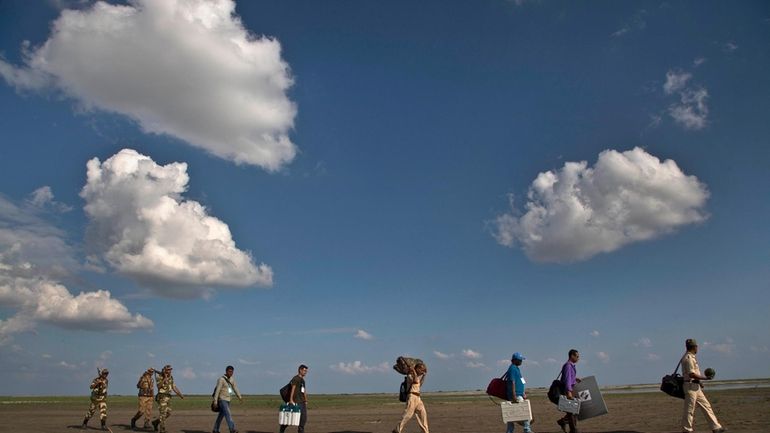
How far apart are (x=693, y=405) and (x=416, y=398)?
6505mm

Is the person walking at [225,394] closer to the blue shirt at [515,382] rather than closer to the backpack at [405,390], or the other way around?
the backpack at [405,390]

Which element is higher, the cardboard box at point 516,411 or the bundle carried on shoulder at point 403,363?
the bundle carried on shoulder at point 403,363

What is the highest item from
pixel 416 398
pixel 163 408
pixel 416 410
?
pixel 416 398

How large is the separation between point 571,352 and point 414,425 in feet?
32.8

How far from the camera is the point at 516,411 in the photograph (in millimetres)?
12867

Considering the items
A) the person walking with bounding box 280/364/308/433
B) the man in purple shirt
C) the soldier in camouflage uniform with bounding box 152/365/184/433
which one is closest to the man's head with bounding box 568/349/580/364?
the man in purple shirt

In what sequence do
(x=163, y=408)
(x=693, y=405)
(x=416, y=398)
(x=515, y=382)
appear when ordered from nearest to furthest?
(x=693, y=405)
(x=515, y=382)
(x=416, y=398)
(x=163, y=408)

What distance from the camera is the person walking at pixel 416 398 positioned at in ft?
45.5

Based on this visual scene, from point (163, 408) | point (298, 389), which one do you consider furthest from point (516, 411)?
point (163, 408)

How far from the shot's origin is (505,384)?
532 inches

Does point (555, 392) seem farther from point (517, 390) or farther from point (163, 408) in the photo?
point (163, 408)

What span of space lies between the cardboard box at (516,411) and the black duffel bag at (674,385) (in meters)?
3.43

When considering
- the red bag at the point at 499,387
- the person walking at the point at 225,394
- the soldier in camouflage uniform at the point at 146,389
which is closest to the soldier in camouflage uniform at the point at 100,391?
the soldier in camouflage uniform at the point at 146,389

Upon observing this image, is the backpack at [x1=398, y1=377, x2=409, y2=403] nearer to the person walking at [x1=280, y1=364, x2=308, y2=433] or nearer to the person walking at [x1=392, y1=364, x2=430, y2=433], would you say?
the person walking at [x1=392, y1=364, x2=430, y2=433]
